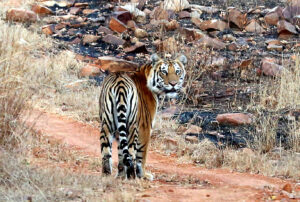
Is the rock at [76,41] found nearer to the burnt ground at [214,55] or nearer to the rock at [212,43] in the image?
the burnt ground at [214,55]

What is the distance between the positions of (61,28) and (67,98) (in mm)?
5930

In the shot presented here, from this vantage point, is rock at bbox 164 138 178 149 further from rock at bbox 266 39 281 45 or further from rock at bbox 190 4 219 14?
rock at bbox 190 4 219 14

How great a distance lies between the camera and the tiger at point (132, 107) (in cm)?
709

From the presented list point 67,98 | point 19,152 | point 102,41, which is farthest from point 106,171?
point 102,41

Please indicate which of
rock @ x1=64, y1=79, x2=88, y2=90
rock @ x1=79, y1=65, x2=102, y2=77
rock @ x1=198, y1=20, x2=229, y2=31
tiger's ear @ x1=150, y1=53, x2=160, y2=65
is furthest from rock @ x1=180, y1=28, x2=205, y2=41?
tiger's ear @ x1=150, y1=53, x2=160, y2=65

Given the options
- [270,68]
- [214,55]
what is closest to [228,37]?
[214,55]

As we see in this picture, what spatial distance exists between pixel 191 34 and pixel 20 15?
4.63m

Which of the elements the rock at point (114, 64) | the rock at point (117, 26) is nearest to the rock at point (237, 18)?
the rock at point (117, 26)

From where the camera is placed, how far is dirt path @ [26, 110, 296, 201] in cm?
648

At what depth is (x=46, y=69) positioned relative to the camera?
1318 centimetres

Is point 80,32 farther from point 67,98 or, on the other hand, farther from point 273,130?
point 273,130

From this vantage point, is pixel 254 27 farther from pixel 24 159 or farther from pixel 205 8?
pixel 24 159

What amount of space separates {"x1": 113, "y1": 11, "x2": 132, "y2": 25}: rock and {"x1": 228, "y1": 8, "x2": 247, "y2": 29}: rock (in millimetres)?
2660

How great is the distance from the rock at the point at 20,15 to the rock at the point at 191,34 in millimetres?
4156
